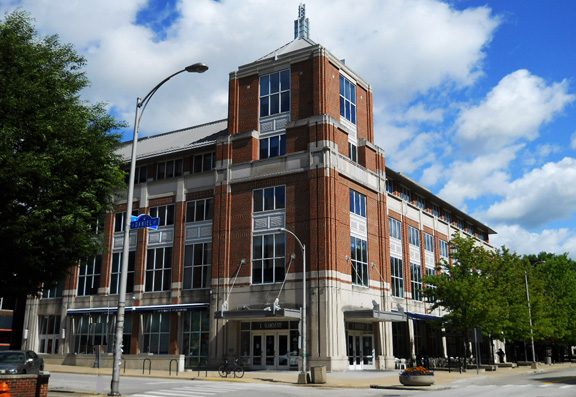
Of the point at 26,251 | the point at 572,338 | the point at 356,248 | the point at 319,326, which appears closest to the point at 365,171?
the point at 356,248

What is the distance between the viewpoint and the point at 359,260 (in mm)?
43562

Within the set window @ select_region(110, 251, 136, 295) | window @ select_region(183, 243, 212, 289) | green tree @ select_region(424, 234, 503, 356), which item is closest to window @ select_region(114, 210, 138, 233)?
window @ select_region(110, 251, 136, 295)

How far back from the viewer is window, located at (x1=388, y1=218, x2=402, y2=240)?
52.1 m

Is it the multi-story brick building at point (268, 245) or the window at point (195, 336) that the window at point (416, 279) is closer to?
the multi-story brick building at point (268, 245)

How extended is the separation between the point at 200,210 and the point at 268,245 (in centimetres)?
824

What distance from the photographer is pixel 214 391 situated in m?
23.6

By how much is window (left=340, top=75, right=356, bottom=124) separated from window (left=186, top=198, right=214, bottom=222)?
521 inches

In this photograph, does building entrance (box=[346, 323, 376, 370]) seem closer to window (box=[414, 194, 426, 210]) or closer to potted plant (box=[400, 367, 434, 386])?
potted plant (box=[400, 367, 434, 386])

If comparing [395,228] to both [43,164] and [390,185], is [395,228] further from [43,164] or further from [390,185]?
[43,164]

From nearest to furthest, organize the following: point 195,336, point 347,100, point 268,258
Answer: point 268,258 → point 195,336 → point 347,100

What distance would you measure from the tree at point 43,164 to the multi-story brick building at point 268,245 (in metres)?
19.2

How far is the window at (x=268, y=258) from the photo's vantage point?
41.6 m

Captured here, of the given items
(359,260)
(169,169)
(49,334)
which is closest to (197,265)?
(169,169)

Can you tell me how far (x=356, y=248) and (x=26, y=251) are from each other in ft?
91.9
